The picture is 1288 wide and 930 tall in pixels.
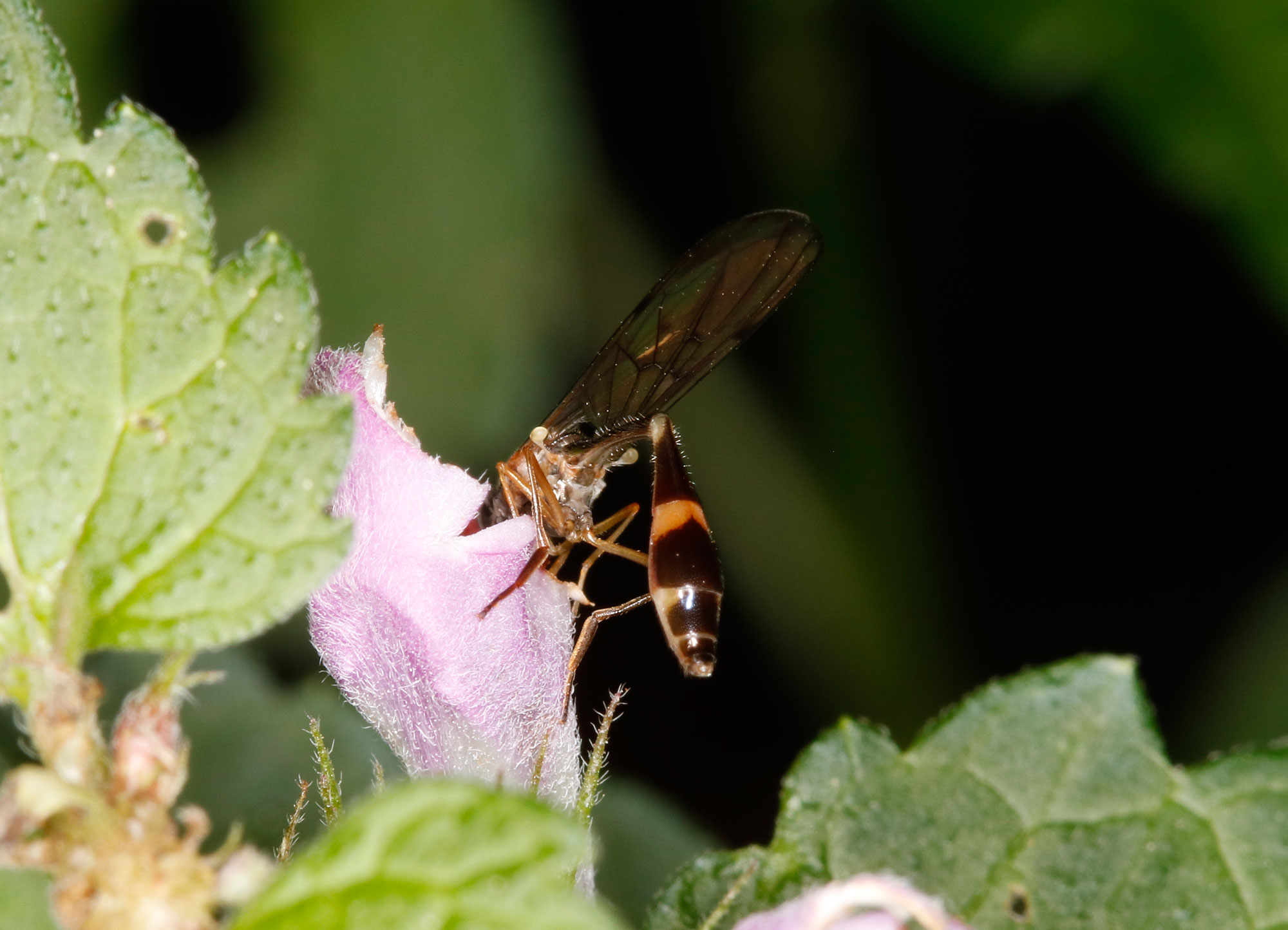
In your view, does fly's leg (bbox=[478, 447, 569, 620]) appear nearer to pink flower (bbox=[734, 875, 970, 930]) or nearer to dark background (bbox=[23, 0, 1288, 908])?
dark background (bbox=[23, 0, 1288, 908])

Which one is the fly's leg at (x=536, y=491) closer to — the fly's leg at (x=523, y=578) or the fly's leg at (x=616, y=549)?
the fly's leg at (x=616, y=549)

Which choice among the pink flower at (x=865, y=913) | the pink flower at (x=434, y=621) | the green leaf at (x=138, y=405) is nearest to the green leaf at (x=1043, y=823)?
the pink flower at (x=865, y=913)

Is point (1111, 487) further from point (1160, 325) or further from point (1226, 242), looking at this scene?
point (1226, 242)

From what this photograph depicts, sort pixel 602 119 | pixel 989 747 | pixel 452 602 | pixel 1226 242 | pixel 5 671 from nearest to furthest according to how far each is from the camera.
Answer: pixel 5 671 < pixel 989 747 < pixel 452 602 < pixel 1226 242 < pixel 602 119

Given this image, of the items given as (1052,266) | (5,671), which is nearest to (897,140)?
(1052,266)

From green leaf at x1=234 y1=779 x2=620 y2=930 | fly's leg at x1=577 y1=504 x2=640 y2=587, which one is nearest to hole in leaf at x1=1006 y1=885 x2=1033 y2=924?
green leaf at x1=234 y1=779 x2=620 y2=930

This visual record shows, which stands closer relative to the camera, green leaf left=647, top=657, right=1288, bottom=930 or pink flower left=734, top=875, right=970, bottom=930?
pink flower left=734, top=875, right=970, bottom=930

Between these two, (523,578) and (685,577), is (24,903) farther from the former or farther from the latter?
(685,577)

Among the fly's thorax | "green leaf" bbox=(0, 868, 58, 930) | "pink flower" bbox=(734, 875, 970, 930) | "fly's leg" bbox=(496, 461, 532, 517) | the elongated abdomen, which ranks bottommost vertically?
"green leaf" bbox=(0, 868, 58, 930)
